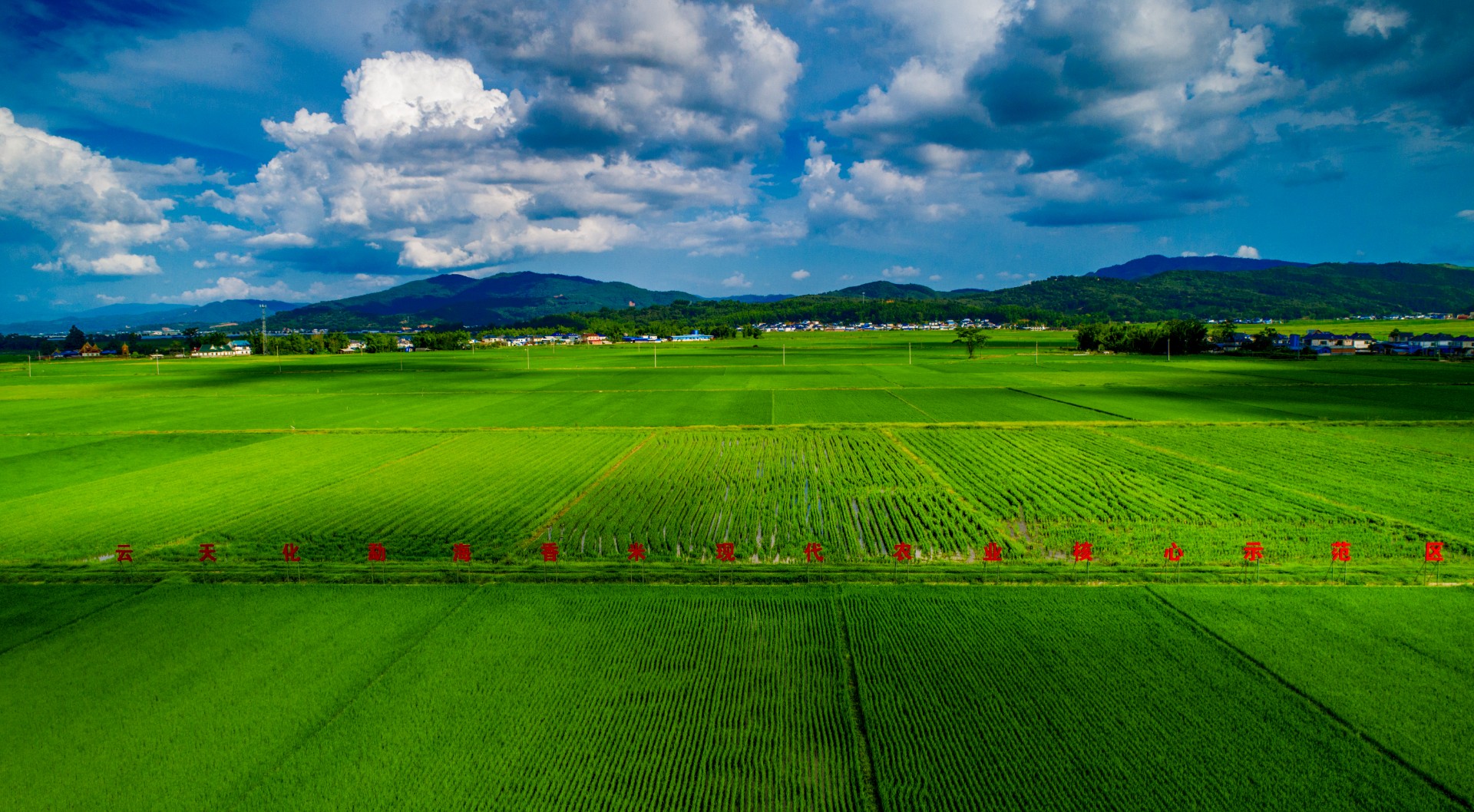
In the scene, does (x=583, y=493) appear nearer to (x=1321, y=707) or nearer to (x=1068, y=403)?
(x=1321, y=707)

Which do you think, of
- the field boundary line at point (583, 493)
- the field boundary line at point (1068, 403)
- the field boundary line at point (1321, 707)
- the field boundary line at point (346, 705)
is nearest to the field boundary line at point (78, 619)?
the field boundary line at point (346, 705)

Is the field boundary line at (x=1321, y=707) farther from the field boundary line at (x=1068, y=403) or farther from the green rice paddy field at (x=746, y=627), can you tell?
the field boundary line at (x=1068, y=403)

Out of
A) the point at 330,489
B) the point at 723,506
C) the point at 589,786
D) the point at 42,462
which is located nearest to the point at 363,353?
the point at 42,462

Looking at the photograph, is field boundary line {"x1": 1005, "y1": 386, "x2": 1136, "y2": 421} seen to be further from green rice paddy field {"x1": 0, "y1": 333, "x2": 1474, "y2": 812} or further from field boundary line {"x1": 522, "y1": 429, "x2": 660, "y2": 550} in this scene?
field boundary line {"x1": 522, "y1": 429, "x2": 660, "y2": 550}

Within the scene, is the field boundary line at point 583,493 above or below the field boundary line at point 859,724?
above

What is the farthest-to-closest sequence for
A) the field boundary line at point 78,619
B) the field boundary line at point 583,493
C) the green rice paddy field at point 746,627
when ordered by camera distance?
1. the field boundary line at point 583,493
2. the field boundary line at point 78,619
3. the green rice paddy field at point 746,627

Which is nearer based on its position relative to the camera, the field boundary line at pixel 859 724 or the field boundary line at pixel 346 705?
the field boundary line at pixel 859 724

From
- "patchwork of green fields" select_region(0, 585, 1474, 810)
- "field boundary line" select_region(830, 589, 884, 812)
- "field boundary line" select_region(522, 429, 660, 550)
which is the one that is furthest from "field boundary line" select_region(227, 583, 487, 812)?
"field boundary line" select_region(830, 589, 884, 812)
